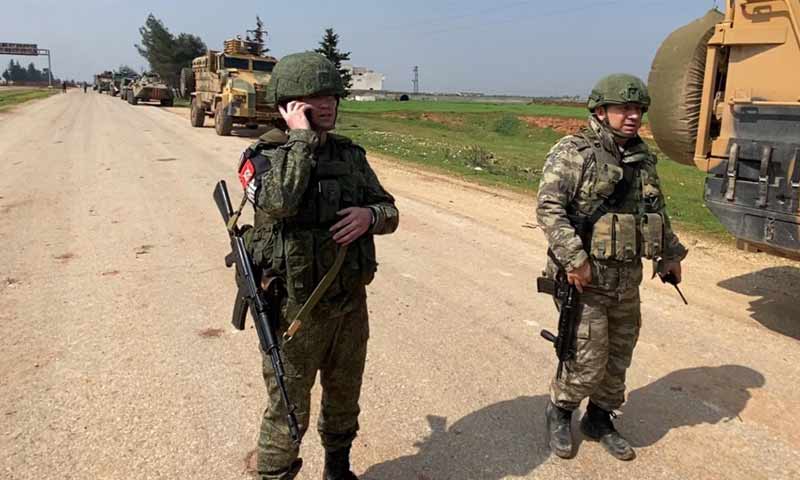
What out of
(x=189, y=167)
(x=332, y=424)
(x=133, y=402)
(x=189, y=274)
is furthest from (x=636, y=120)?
(x=189, y=167)

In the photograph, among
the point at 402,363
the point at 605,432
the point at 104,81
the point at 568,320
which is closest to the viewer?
the point at 568,320

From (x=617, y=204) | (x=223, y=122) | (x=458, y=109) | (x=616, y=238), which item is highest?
(x=458, y=109)

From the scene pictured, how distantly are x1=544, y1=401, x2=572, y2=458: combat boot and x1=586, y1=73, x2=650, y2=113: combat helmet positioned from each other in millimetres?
1497

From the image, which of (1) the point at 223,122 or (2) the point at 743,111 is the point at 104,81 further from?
(2) the point at 743,111

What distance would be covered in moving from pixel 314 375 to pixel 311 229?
601 mm

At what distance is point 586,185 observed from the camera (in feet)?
9.34

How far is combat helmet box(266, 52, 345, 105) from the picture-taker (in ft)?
6.99

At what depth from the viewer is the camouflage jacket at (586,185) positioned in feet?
9.19

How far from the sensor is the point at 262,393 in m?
3.43

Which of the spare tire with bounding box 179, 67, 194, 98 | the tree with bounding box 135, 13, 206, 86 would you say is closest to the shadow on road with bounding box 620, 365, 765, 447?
the spare tire with bounding box 179, 67, 194, 98

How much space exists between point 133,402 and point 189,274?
2253mm

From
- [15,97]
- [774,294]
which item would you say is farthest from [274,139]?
[15,97]

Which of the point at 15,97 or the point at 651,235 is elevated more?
the point at 15,97

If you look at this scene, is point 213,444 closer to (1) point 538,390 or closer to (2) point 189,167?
(1) point 538,390
